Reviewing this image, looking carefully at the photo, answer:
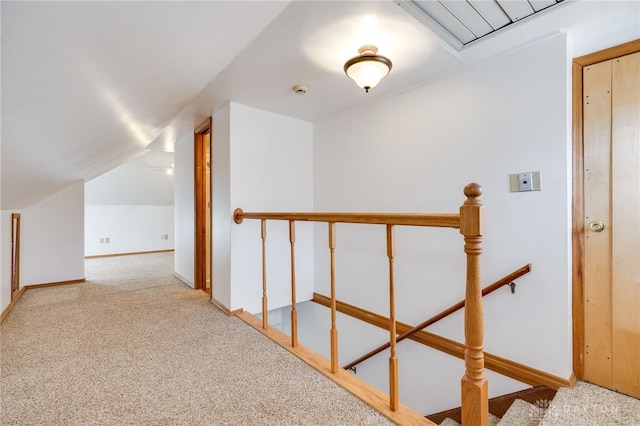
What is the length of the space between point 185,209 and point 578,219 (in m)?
3.68

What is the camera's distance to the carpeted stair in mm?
1364

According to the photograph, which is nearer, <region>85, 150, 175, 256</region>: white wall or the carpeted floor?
the carpeted floor

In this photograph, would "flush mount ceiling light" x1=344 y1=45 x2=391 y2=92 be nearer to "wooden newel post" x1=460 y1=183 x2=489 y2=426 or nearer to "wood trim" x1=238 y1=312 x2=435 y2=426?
"wooden newel post" x1=460 y1=183 x2=489 y2=426

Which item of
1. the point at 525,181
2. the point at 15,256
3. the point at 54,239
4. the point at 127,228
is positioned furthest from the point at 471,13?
the point at 127,228

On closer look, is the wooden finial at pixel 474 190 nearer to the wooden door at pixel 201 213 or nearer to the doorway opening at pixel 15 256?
the wooden door at pixel 201 213

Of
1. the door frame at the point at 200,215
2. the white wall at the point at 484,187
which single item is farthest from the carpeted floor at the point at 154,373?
the white wall at the point at 484,187

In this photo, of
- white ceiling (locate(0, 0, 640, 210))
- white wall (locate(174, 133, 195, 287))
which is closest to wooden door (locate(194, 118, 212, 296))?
white wall (locate(174, 133, 195, 287))

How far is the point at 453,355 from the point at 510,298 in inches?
24.0

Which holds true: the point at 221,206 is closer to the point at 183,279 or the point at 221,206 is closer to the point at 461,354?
the point at 183,279

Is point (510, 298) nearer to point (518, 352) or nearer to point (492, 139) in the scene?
point (518, 352)

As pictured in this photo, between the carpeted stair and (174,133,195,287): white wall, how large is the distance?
3127 millimetres

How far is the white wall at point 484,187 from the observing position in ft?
5.33

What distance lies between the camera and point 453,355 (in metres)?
2.06

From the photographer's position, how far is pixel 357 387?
139 centimetres
